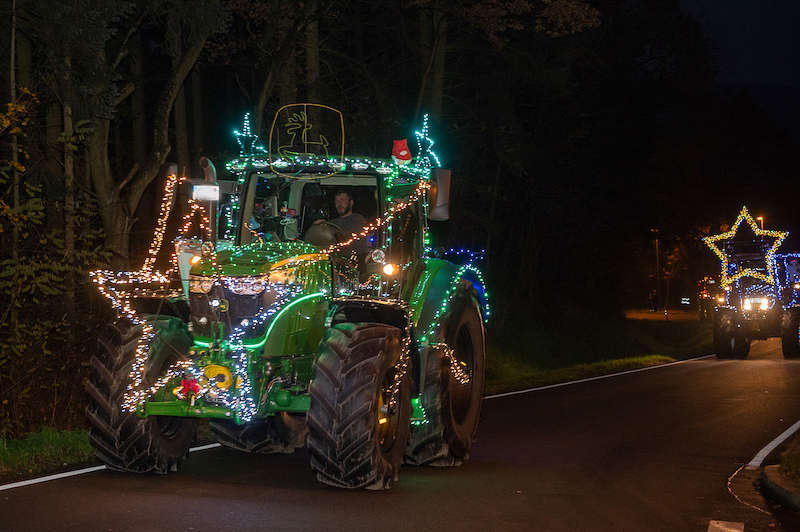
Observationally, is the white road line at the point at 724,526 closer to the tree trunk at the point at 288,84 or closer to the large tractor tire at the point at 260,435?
the large tractor tire at the point at 260,435

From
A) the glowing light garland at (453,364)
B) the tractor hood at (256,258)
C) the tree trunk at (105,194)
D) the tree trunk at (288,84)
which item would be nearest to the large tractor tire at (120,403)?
the tractor hood at (256,258)

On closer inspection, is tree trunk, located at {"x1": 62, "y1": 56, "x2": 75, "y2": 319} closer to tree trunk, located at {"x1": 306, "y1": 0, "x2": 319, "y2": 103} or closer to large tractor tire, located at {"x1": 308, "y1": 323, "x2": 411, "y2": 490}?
large tractor tire, located at {"x1": 308, "y1": 323, "x2": 411, "y2": 490}

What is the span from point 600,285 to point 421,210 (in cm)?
4050

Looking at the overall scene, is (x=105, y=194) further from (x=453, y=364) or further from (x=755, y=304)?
(x=755, y=304)

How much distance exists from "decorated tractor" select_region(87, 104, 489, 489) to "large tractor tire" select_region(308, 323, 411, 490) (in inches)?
0.5

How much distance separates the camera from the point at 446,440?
11078mm

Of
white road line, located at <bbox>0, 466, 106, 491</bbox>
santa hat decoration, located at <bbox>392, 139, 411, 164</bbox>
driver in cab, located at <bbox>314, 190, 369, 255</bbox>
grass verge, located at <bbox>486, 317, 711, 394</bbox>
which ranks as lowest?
white road line, located at <bbox>0, 466, 106, 491</bbox>

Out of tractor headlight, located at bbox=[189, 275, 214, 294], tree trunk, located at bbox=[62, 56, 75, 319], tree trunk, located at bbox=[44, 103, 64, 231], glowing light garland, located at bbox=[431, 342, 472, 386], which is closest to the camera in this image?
tractor headlight, located at bbox=[189, 275, 214, 294]

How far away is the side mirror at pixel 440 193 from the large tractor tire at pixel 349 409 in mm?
1889

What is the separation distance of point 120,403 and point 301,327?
1.71 meters

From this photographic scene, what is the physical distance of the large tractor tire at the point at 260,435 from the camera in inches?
457

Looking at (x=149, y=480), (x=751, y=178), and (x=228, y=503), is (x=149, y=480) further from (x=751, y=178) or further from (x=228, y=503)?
(x=751, y=178)

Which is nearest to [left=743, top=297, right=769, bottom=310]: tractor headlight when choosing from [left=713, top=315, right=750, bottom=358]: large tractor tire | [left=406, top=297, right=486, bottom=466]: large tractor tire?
[left=713, top=315, right=750, bottom=358]: large tractor tire

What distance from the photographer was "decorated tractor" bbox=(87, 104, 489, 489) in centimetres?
941
